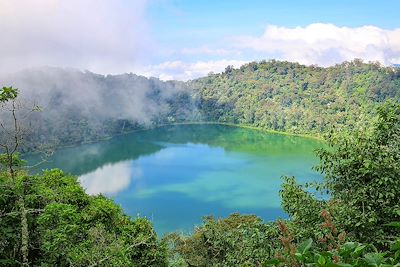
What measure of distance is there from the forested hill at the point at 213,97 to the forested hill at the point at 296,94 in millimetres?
142

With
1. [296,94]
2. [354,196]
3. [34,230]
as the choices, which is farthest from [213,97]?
[354,196]

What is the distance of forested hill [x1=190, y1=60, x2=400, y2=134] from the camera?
2336 inches

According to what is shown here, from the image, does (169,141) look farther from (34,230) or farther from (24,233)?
(24,233)

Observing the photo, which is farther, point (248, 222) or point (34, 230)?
point (248, 222)

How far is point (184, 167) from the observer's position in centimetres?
4194

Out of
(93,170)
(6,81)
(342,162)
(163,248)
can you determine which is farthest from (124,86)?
(342,162)

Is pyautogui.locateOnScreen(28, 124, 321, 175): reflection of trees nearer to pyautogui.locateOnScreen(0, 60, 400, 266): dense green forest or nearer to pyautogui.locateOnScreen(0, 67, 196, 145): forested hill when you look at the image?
pyautogui.locateOnScreen(0, 67, 196, 145): forested hill

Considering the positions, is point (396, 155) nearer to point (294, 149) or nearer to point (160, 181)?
point (160, 181)

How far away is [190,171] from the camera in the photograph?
3981 cm

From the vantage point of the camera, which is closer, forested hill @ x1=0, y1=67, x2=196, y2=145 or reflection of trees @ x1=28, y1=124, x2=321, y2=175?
reflection of trees @ x1=28, y1=124, x2=321, y2=175

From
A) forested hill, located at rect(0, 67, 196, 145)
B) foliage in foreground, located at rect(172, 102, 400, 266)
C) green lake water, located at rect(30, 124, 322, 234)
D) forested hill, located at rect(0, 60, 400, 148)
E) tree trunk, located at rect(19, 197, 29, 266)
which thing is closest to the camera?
foliage in foreground, located at rect(172, 102, 400, 266)

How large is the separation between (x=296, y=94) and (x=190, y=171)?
39.3m

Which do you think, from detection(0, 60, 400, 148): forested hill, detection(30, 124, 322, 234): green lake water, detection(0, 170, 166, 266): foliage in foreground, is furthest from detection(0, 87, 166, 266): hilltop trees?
detection(0, 60, 400, 148): forested hill

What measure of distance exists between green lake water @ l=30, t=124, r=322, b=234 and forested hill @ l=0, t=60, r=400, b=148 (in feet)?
19.5
